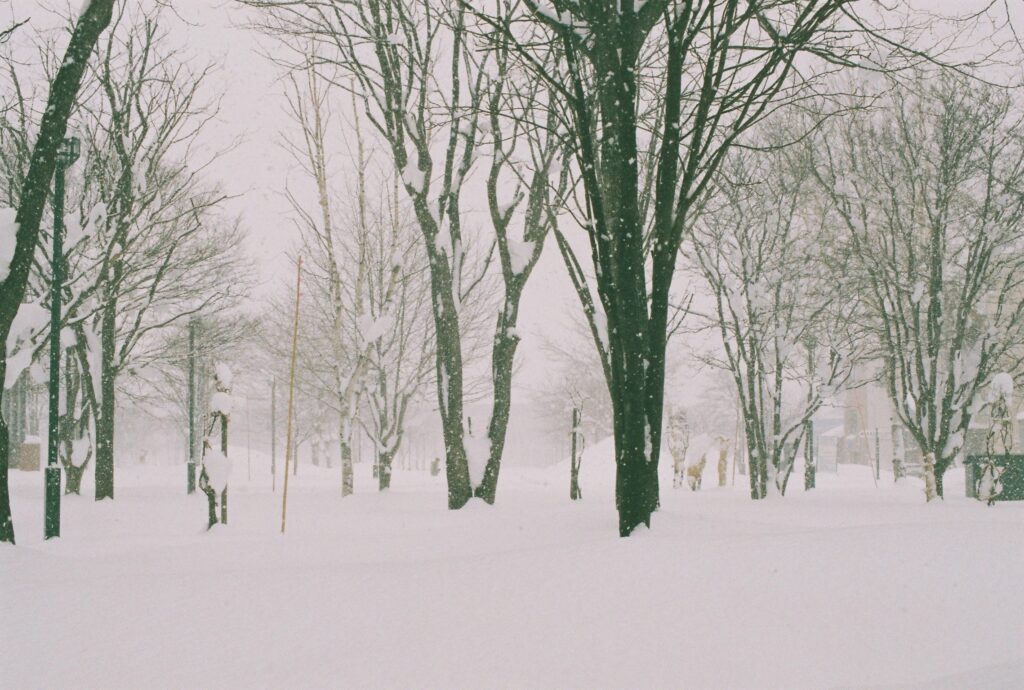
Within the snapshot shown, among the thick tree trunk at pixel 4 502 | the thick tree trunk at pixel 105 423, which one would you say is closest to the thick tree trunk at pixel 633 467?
the thick tree trunk at pixel 4 502

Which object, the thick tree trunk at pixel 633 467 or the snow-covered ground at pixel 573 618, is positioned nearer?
the snow-covered ground at pixel 573 618

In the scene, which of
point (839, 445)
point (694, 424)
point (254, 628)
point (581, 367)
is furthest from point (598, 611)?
point (839, 445)

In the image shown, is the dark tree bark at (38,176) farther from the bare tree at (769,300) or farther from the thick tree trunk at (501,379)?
the bare tree at (769,300)

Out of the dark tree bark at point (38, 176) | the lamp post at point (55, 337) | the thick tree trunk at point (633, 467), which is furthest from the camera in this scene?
the lamp post at point (55, 337)

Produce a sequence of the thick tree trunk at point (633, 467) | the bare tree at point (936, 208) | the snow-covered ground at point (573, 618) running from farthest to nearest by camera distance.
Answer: the bare tree at point (936, 208) → the thick tree trunk at point (633, 467) → the snow-covered ground at point (573, 618)

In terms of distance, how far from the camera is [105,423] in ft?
51.5

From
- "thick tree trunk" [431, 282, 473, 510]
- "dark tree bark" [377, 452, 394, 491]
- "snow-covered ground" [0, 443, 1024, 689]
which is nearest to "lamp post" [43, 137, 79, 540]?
"snow-covered ground" [0, 443, 1024, 689]

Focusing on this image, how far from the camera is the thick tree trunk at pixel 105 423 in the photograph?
1560 cm

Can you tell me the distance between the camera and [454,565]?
4676 millimetres

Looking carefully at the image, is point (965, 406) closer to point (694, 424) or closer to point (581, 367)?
point (581, 367)

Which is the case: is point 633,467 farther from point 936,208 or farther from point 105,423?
point 105,423

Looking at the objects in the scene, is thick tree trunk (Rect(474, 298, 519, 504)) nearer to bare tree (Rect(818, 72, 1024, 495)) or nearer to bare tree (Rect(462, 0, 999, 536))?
bare tree (Rect(462, 0, 999, 536))

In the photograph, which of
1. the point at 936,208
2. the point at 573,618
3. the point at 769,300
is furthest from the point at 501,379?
the point at 936,208

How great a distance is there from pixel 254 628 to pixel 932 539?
390 cm
